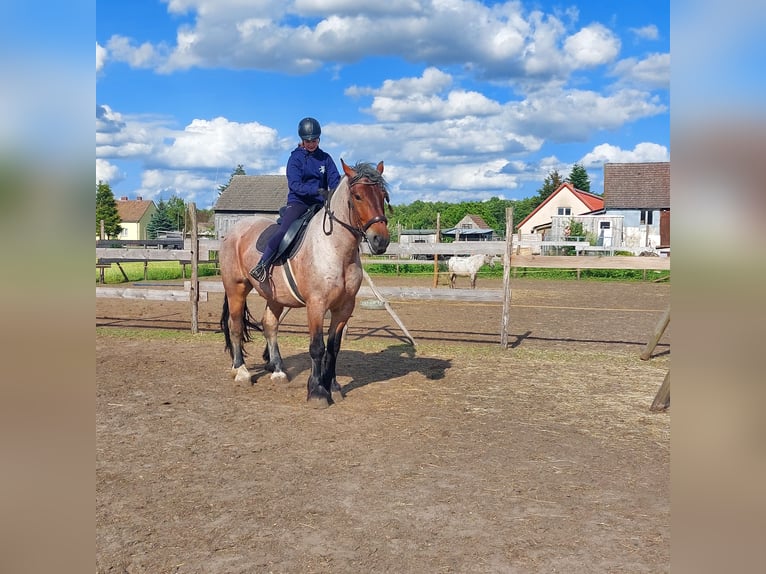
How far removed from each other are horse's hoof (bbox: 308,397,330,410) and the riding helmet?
278 cm

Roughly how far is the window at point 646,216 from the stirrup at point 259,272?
34.9 m

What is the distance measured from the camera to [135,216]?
70.6 metres

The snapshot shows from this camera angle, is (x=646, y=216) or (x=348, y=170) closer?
(x=348, y=170)

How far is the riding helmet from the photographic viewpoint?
621cm

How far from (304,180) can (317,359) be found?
1977 mm

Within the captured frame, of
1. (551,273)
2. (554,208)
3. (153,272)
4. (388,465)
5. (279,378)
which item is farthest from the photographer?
(554,208)

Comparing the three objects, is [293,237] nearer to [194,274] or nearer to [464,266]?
[194,274]

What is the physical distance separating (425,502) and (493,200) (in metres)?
95.0

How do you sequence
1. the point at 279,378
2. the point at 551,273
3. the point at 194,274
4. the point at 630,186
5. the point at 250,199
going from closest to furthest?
the point at 279,378
the point at 194,274
the point at 551,273
the point at 630,186
the point at 250,199

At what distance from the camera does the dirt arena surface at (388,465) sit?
3.25 metres

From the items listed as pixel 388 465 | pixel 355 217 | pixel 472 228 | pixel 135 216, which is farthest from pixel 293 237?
pixel 135 216

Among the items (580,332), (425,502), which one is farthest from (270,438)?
(580,332)

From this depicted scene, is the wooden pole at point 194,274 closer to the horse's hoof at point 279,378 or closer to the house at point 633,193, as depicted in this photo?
the horse's hoof at point 279,378
